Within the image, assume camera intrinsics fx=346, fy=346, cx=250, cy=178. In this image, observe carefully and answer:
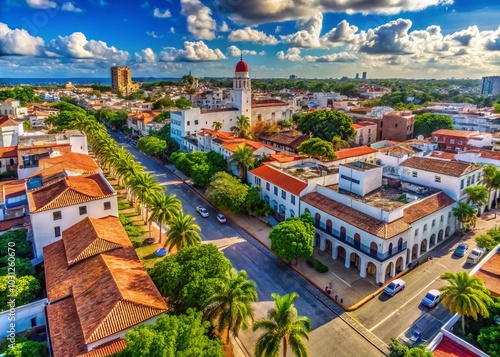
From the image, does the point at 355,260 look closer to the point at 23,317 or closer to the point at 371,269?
the point at 371,269

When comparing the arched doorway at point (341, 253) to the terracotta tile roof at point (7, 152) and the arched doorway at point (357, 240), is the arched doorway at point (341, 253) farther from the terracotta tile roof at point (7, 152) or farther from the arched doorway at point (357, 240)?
the terracotta tile roof at point (7, 152)

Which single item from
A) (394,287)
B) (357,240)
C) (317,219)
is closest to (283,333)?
(394,287)

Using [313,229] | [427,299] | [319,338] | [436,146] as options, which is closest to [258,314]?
[319,338]

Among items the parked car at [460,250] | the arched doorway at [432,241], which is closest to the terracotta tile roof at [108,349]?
A: the arched doorway at [432,241]

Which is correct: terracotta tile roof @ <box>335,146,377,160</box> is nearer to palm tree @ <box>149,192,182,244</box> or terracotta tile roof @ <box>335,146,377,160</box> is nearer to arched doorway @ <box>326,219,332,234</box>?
arched doorway @ <box>326,219,332,234</box>

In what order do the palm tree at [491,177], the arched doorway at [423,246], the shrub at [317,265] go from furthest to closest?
1. the palm tree at [491,177]
2. the arched doorway at [423,246]
3. the shrub at [317,265]
